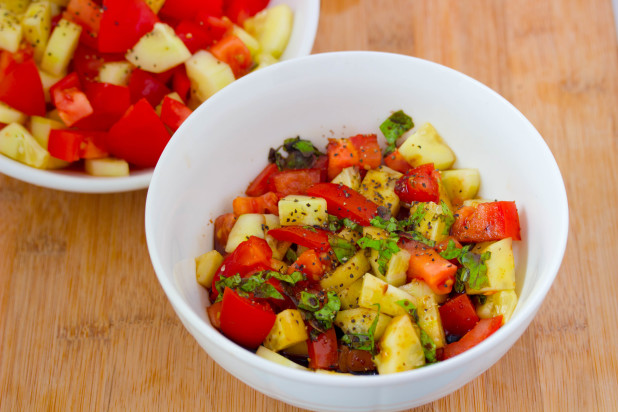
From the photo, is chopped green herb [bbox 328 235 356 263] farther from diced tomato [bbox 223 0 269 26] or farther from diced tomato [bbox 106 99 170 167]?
diced tomato [bbox 223 0 269 26]

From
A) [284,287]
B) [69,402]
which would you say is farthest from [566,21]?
[69,402]

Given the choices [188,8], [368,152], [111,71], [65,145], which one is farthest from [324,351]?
[188,8]

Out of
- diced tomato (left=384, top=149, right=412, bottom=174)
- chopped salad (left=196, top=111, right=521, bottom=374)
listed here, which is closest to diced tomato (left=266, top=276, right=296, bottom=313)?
chopped salad (left=196, top=111, right=521, bottom=374)

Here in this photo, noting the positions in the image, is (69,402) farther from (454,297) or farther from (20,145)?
(454,297)

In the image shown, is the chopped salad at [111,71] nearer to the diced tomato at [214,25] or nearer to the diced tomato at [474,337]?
the diced tomato at [214,25]

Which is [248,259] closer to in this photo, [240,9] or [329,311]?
[329,311]
